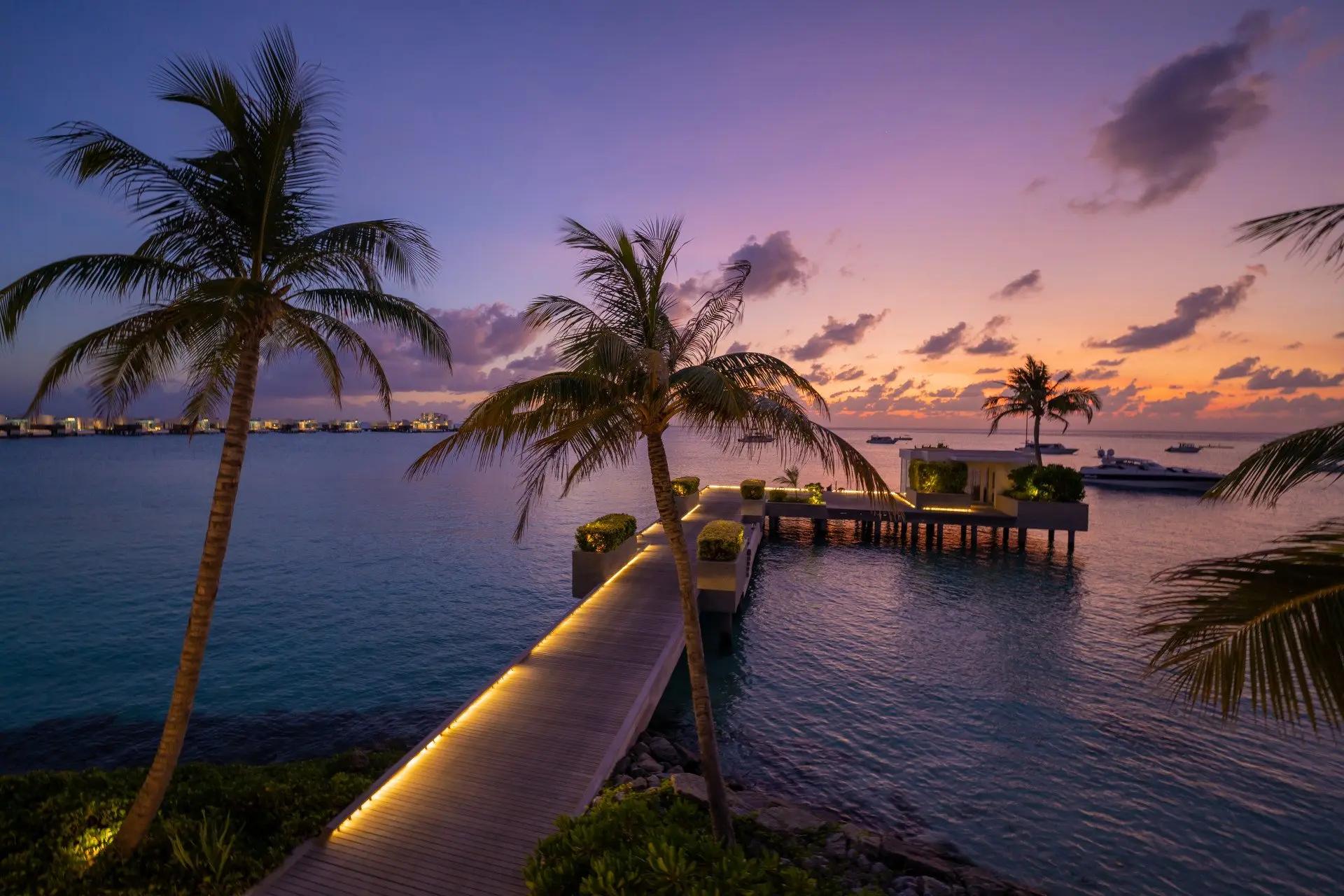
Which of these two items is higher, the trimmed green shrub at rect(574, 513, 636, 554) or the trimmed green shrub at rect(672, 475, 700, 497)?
the trimmed green shrub at rect(672, 475, 700, 497)

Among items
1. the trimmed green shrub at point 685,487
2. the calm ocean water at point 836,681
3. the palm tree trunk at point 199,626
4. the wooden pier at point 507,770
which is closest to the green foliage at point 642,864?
the wooden pier at point 507,770

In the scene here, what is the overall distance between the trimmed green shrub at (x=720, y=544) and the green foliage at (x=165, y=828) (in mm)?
10573

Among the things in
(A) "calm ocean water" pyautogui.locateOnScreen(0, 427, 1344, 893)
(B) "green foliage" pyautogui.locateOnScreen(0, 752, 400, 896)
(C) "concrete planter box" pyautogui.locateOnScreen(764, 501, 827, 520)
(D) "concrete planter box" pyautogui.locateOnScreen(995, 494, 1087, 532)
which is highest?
(D) "concrete planter box" pyautogui.locateOnScreen(995, 494, 1087, 532)

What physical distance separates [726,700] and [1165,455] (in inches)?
7938

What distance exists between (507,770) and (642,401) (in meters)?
6.16

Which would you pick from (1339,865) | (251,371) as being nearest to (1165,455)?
(1339,865)

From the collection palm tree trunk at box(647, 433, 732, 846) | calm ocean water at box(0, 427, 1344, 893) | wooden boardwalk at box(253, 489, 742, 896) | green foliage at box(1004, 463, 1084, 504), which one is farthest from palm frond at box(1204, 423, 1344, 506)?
green foliage at box(1004, 463, 1084, 504)

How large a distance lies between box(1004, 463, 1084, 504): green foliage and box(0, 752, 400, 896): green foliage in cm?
3159

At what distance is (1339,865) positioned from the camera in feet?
30.6

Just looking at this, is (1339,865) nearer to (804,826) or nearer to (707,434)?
(804,826)

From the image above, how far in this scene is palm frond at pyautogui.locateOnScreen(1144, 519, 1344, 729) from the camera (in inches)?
129

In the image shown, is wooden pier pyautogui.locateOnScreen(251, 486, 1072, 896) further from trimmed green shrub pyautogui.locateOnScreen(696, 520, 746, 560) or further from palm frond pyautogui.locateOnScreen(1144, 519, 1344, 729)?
palm frond pyautogui.locateOnScreen(1144, 519, 1344, 729)

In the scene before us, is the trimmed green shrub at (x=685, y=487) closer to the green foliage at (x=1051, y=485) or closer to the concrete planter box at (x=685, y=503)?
the concrete planter box at (x=685, y=503)

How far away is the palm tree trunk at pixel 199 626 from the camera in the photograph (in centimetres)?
716
